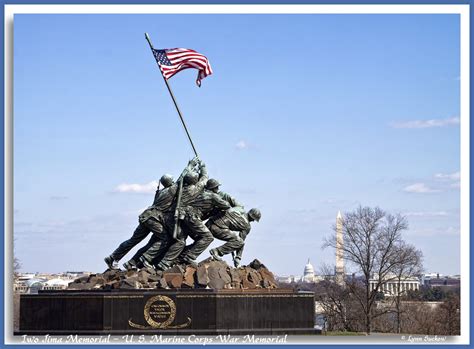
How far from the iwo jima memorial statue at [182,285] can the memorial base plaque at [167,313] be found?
0.03m

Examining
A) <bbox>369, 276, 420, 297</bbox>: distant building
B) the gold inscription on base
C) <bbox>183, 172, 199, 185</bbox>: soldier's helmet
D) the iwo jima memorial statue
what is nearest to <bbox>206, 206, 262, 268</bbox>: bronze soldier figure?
the iwo jima memorial statue

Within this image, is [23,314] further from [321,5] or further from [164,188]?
[321,5]

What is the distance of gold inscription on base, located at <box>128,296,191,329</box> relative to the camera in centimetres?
3328

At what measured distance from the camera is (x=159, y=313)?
3334 centimetres

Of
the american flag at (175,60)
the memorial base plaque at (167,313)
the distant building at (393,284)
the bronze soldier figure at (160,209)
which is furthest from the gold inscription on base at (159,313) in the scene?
the distant building at (393,284)

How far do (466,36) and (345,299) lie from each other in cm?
2335

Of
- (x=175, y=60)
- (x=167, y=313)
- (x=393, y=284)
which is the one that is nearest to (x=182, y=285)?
(x=167, y=313)

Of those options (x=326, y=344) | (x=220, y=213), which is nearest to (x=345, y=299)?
(x=220, y=213)

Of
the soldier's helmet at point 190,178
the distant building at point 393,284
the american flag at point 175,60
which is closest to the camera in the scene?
the soldier's helmet at point 190,178

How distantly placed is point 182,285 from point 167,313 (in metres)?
0.96

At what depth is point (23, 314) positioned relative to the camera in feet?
113

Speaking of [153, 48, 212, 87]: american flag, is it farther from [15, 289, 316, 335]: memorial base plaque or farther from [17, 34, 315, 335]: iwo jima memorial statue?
[15, 289, 316, 335]: memorial base plaque

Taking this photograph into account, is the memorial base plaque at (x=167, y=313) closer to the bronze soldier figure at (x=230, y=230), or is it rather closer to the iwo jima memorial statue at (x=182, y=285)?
the iwo jima memorial statue at (x=182, y=285)

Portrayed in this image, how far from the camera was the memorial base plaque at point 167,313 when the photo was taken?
33250 millimetres
